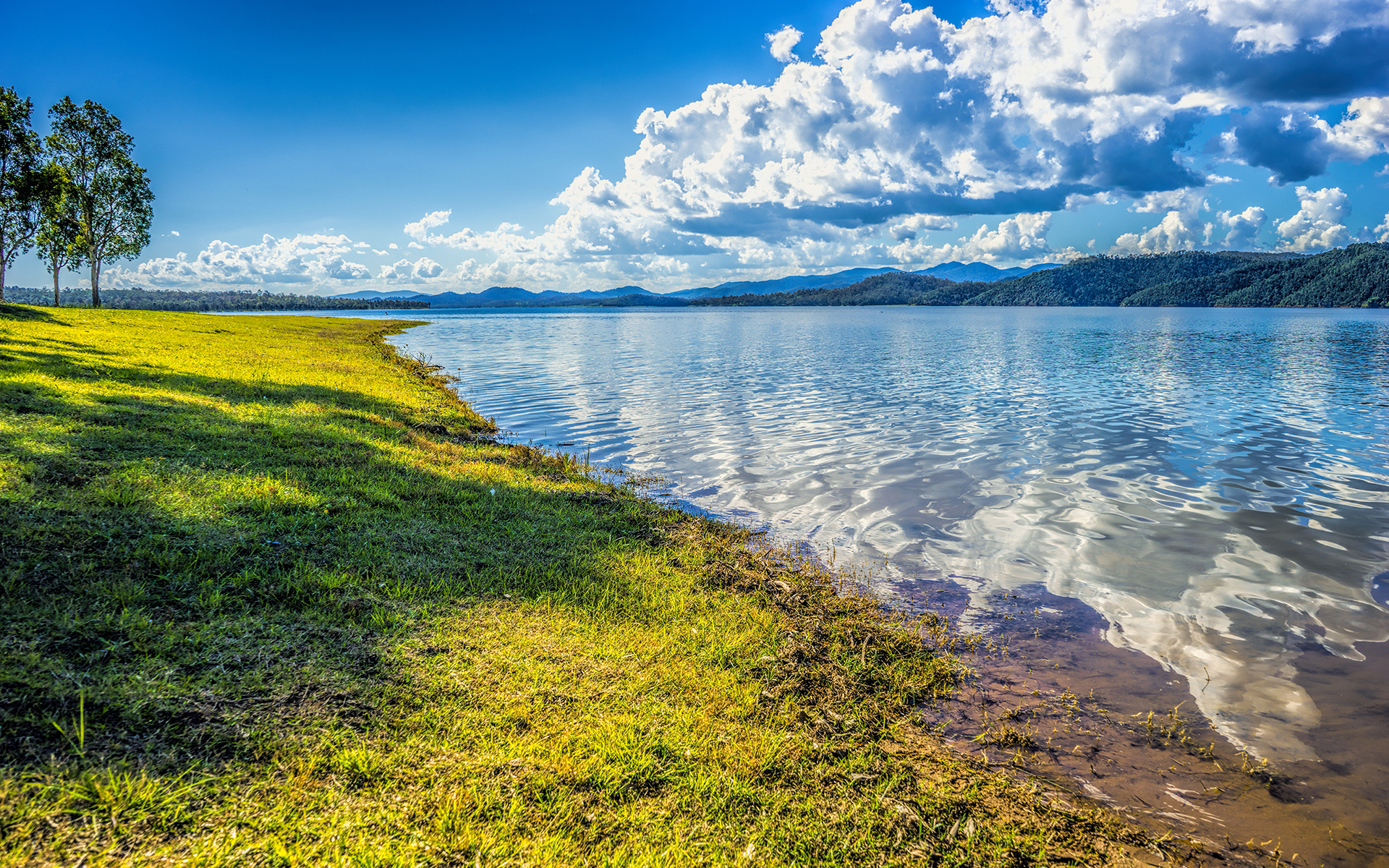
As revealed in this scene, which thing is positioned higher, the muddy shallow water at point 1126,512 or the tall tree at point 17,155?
the tall tree at point 17,155

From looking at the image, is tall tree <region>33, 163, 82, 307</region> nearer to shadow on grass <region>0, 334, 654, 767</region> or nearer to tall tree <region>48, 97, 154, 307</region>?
tall tree <region>48, 97, 154, 307</region>

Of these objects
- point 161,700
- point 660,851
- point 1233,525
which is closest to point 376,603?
point 161,700

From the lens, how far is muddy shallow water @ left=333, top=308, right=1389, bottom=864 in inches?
270

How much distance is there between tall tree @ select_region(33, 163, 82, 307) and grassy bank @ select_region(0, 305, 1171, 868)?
50.0m

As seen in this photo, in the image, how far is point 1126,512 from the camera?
13.7 metres

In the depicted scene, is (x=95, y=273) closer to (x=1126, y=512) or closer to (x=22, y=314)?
(x=22, y=314)

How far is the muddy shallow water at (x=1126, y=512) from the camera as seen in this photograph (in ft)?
22.5

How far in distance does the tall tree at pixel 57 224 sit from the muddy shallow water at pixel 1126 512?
35733 mm

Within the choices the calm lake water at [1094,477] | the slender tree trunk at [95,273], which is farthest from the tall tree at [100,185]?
the calm lake water at [1094,477]

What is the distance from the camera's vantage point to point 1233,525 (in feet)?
41.8

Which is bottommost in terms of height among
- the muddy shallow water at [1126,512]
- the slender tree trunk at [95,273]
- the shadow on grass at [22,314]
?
the muddy shallow water at [1126,512]

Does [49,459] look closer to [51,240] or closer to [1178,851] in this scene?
[1178,851]

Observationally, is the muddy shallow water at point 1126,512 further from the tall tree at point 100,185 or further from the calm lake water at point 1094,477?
the tall tree at point 100,185

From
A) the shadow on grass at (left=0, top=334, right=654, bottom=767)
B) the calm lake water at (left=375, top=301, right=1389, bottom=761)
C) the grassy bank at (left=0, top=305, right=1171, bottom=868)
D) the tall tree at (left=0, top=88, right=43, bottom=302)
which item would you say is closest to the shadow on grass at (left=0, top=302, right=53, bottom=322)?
the tall tree at (left=0, top=88, right=43, bottom=302)
